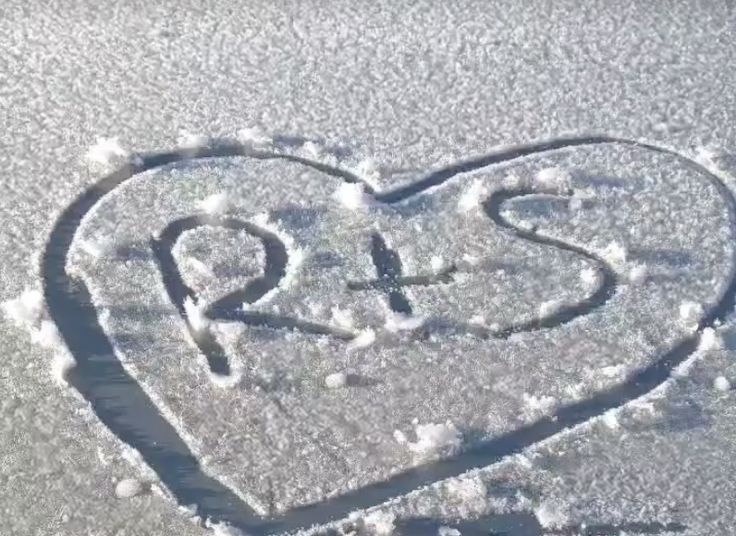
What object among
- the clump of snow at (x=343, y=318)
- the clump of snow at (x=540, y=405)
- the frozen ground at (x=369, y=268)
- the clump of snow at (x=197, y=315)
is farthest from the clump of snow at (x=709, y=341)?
the clump of snow at (x=197, y=315)

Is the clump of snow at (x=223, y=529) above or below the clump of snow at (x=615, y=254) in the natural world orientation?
below

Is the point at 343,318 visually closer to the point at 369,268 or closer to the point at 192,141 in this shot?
the point at 369,268

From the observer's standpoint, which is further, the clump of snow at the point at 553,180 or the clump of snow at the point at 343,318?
the clump of snow at the point at 553,180

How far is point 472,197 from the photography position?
63.3 inches

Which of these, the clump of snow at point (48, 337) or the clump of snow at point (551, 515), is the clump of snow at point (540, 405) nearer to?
the clump of snow at point (551, 515)

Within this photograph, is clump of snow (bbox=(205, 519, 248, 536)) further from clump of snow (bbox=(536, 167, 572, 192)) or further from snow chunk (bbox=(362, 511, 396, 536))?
clump of snow (bbox=(536, 167, 572, 192))

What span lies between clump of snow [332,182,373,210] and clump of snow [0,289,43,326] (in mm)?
408

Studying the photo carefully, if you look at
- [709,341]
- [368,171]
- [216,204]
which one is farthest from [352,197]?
[709,341]

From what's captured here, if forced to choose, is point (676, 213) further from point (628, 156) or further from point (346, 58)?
point (346, 58)

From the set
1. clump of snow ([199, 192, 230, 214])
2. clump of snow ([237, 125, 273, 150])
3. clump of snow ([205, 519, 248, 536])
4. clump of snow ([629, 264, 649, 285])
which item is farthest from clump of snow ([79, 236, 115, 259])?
clump of snow ([629, 264, 649, 285])

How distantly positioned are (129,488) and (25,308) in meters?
0.31

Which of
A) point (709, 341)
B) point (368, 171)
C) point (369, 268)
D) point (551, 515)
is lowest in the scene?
point (551, 515)

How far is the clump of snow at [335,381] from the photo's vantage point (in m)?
1.37

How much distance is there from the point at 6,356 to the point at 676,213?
0.88m
